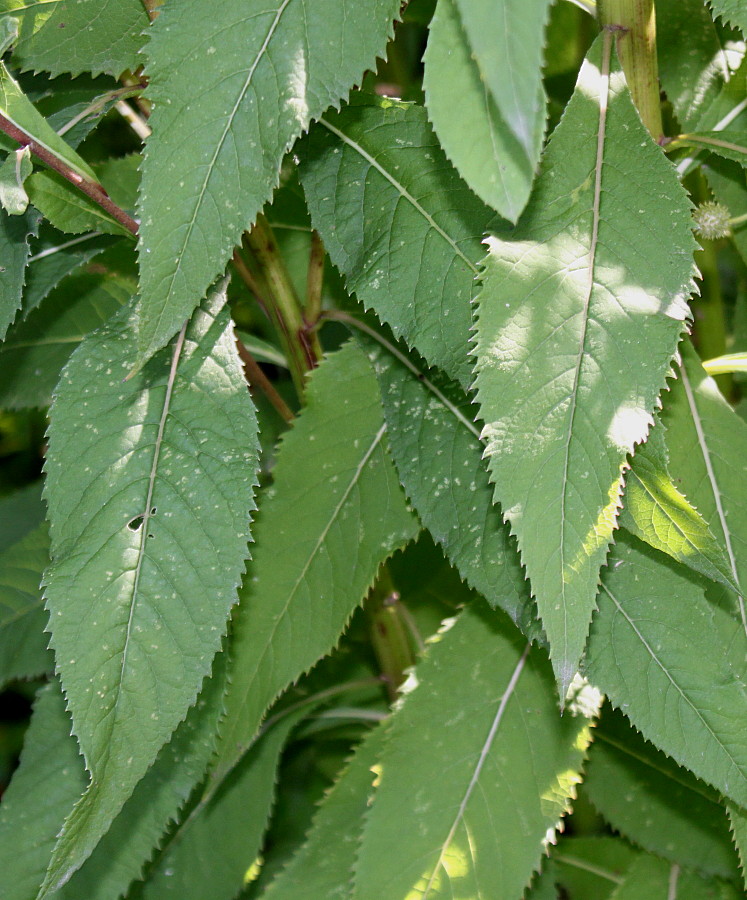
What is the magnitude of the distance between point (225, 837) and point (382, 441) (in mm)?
462

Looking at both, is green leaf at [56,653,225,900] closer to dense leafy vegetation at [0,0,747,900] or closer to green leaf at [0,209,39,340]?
dense leafy vegetation at [0,0,747,900]

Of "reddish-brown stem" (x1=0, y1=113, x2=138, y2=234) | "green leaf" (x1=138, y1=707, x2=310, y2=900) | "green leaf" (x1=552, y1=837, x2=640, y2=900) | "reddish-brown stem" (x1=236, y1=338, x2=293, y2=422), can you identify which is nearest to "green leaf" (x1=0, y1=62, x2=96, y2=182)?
"reddish-brown stem" (x1=0, y1=113, x2=138, y2=234)

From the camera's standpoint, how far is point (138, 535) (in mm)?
692

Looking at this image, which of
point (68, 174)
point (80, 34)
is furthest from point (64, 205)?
point (80, 34)

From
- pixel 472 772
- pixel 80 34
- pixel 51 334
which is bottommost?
pixel 472 772

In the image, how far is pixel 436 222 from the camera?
70 centimetres

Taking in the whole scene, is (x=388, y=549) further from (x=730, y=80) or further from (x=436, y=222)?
(x=730, y=80)

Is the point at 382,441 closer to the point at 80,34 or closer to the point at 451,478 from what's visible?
the point at 451,478

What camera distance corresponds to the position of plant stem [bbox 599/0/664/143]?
713mm

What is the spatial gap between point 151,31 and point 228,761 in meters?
0.60

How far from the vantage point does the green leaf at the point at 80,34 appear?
771 millimetres

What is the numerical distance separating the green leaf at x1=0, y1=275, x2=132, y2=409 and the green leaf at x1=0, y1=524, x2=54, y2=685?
148 mm

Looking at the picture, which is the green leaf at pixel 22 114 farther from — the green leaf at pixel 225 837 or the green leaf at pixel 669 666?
the green leaf at pixel 225 837

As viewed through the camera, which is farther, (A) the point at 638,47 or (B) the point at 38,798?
(B) the point at 38,798
